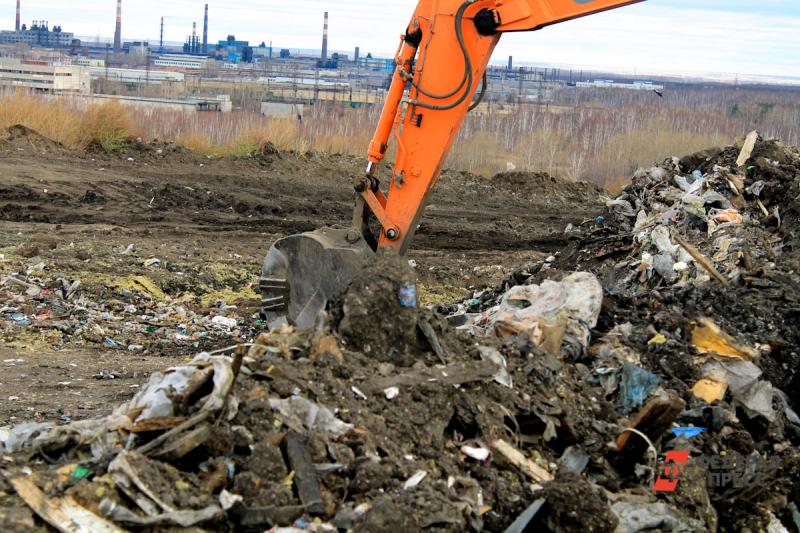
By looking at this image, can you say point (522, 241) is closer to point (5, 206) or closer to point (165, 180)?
point (165, 180)

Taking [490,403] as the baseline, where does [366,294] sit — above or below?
above

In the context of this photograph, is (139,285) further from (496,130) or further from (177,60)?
(177,60)

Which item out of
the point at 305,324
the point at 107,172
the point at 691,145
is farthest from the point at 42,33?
the point at 305,324

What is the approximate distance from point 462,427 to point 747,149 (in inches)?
279

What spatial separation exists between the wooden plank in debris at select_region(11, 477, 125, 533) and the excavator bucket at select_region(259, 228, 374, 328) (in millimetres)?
3858

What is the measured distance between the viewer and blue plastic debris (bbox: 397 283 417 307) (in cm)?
561

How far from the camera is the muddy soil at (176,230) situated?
789cm

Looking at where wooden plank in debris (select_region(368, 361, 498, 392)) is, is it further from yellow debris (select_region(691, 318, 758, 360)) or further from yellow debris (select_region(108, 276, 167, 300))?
yellow debris (select_region(108, 276, 167, 300))

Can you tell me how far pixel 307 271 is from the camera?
25.7ft

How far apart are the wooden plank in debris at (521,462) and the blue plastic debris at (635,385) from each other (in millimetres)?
1065

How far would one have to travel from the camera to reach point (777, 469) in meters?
5.61

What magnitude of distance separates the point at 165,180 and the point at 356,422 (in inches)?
510

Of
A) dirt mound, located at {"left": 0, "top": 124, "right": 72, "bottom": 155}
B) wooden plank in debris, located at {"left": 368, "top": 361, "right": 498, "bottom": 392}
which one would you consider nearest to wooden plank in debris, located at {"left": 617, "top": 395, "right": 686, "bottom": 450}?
wooden plank in debris, located at {"left": 368, "top": 361, "right": 498, "bottom": 392}

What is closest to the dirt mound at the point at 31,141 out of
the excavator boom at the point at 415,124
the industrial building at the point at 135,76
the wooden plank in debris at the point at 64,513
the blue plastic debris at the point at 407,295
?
the excavator boom at the point at 415,124
